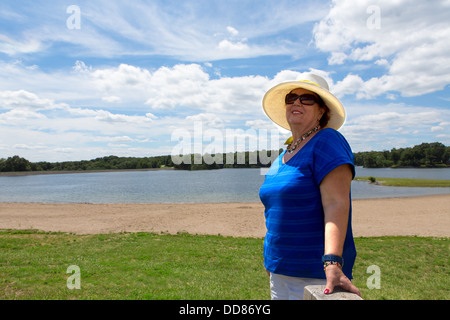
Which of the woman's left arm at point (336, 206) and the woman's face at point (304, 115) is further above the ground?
the woman's face at point (304, 115)

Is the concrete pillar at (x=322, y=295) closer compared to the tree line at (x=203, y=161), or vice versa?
the concrete pillar at (x=322, y=295)

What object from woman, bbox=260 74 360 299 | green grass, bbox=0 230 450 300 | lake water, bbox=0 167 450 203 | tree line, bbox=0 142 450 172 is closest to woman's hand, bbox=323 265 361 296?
woman, bbox=260 74 360 299

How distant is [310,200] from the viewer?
1.62 metres

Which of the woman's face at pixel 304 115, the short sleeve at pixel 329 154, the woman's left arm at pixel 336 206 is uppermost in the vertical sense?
the woman's face at pixel 304 115

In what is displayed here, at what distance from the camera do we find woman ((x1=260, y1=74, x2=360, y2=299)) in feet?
4.83

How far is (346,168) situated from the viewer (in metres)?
1.54

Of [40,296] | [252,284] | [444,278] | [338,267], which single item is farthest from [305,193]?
[444,278]

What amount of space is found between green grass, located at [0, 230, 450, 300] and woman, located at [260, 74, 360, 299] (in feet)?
11.4

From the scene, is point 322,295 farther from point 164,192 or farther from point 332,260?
point 164,192

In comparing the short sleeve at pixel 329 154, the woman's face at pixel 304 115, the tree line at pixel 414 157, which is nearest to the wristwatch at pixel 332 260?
the short sleeve at pixel 329 154

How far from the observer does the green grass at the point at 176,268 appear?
16.9 ft

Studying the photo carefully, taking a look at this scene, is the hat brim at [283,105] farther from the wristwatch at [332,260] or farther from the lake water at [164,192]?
the lake water at [164,192]
